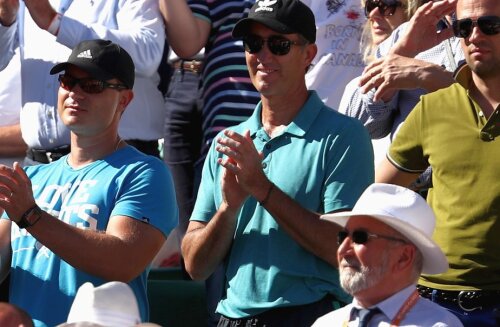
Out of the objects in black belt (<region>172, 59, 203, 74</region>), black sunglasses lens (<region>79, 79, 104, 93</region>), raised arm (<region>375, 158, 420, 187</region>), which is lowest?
black belt (<region>172, 59, 203, 74</region>)

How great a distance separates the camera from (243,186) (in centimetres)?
556

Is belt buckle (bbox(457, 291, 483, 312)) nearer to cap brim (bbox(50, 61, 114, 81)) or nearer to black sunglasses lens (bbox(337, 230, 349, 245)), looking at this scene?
black sunglasses lens (bbox(337, 230, 349, 245))

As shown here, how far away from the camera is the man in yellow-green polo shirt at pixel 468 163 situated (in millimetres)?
5473

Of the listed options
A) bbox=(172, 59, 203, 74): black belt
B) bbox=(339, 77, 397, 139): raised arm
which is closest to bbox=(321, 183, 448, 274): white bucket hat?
bbox=(339, 77, 397, 139): raised arm

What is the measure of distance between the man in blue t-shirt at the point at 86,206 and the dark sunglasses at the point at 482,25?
1504 millimetres

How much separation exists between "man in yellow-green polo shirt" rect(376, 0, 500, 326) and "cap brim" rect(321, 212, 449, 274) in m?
0.44

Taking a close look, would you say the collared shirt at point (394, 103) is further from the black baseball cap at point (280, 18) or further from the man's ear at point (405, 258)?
the man's ear at point (405, 258)

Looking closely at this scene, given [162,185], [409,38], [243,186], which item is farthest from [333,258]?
[409,38]

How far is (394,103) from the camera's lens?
254 inches

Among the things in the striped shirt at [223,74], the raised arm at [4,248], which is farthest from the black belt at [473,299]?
the striped shirt at [223,74]

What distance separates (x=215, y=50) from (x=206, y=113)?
14.5 inches

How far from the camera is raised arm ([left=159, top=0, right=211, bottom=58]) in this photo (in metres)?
7.56

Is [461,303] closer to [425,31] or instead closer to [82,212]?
[425,31]

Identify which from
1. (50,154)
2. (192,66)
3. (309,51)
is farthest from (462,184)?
(192,66)
